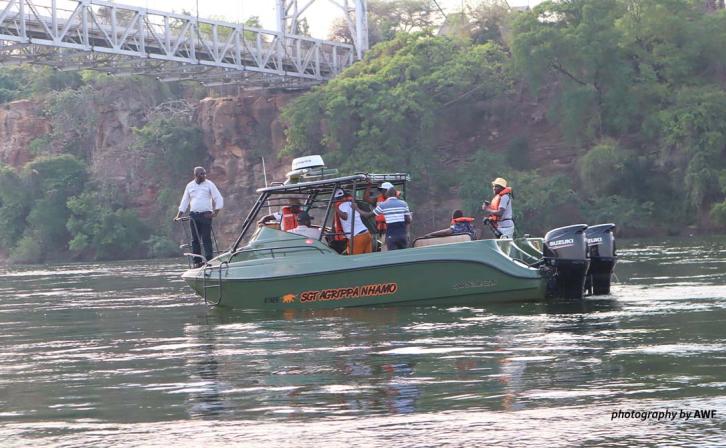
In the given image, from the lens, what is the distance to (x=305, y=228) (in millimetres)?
17469

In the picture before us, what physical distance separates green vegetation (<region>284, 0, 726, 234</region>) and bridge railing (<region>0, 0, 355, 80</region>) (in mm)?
4340

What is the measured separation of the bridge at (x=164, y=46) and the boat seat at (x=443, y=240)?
1221 inches

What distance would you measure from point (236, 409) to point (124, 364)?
3.33 meters

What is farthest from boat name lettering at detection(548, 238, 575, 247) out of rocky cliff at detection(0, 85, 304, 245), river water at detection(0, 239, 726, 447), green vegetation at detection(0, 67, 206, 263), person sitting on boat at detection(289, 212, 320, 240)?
green vegetation at detection(0, 67, 206, 263)

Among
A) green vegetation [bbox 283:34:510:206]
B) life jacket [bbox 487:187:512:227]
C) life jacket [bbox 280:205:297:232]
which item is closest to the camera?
life jacket [bbox 280:205:297:232]

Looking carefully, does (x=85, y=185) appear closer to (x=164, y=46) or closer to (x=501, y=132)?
(x=164, y=46)

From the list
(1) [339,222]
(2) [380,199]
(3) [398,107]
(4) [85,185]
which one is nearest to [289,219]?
(1) [339,222]

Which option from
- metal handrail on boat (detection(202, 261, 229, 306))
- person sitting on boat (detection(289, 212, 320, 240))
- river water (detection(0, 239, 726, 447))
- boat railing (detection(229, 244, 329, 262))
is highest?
person sitting on boat (detection(289, 212, 320, 240))

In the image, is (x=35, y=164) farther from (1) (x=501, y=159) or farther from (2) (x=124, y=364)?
(2) (x=124, y=364)

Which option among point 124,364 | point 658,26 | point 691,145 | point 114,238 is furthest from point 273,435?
point 114,238

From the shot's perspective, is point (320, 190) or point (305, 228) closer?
point (305, 228)

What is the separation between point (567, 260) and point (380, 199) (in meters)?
2.82

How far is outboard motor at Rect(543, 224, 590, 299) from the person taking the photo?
1584cm

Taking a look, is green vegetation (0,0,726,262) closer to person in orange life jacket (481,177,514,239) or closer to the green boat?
person in orange life jacket (481,177,514,239)
